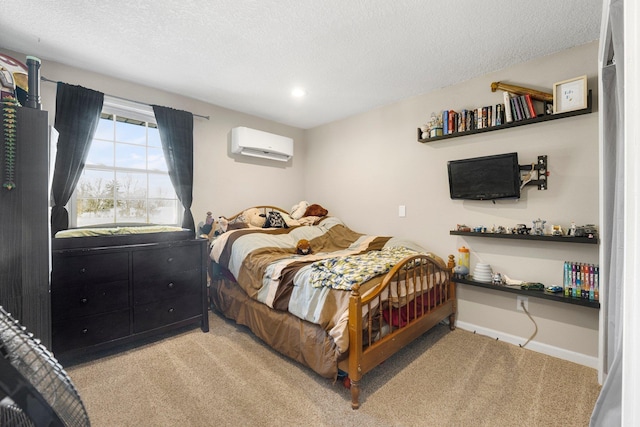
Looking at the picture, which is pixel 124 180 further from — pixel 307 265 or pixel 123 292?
pixel 307 265

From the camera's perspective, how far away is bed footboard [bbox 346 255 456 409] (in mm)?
1681

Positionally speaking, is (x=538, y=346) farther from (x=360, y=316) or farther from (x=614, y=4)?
(x=614, y=4)

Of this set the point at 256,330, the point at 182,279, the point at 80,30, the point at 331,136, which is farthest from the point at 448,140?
the point at 80,30

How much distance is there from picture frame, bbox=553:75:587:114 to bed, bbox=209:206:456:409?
5.11 feet

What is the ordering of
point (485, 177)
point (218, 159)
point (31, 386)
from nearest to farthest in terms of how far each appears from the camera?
point (31, 386) < point (485, 177) < point (218, 159)

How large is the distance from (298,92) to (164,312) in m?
2.52

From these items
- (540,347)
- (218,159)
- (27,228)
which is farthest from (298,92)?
(540,347)

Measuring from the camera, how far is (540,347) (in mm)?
2320

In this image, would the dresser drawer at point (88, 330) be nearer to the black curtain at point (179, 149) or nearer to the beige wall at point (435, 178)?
the black curtain at point (179, 149)

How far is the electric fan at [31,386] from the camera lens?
339 millimetres

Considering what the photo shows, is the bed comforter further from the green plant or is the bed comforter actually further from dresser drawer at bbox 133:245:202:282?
the green plant

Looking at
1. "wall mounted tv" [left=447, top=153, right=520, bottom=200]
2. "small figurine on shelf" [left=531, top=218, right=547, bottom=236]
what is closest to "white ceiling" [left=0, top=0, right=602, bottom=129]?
"wall mounted tv" [left=447, top=153, right=520, bottom=200]

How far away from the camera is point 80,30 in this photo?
6.53 feet

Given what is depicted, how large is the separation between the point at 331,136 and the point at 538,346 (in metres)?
3.24
